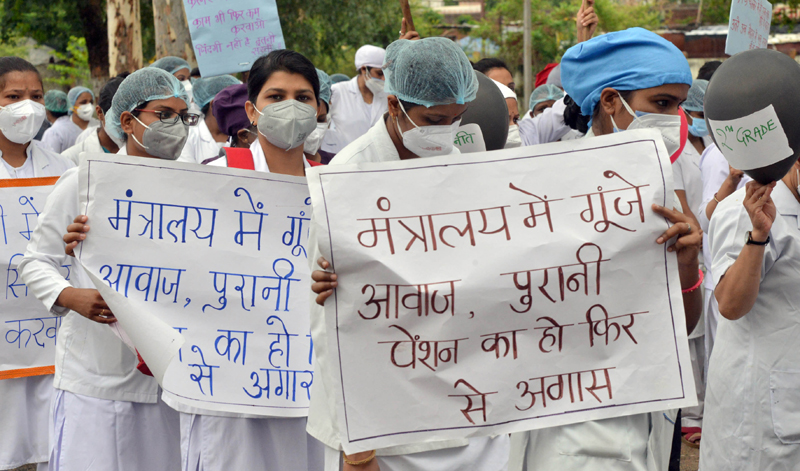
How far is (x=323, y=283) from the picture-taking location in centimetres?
244

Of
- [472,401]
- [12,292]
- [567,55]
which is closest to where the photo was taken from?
[472,401]

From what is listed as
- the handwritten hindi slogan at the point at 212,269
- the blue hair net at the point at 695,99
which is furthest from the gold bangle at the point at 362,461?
the blue hair net at the point at 695,99

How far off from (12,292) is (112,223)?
5.07ft

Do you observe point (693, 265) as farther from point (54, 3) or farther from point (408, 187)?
point (54, 3)

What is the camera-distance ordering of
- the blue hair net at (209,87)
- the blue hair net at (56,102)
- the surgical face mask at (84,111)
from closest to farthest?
the blue hair net at (209,87) < the blue hair net at (56,102) < the surgical face mask at (84,111)

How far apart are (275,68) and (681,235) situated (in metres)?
1.79

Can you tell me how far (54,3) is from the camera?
20328 mm

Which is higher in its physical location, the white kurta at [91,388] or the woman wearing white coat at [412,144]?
the woman wearing white coat at [412,144]

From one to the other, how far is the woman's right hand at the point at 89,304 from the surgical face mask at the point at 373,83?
4801 millimetres

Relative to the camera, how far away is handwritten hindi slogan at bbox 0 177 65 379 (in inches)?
174

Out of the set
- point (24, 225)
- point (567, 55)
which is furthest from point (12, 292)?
point (567, 55)

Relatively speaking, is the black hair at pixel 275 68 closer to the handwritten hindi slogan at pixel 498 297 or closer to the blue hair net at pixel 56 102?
the handwritten hindi slogan at pixel 498 297

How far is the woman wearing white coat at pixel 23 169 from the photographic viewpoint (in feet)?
15.3

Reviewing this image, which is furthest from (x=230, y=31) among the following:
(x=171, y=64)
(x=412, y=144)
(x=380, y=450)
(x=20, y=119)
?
(x=380, y=450)
